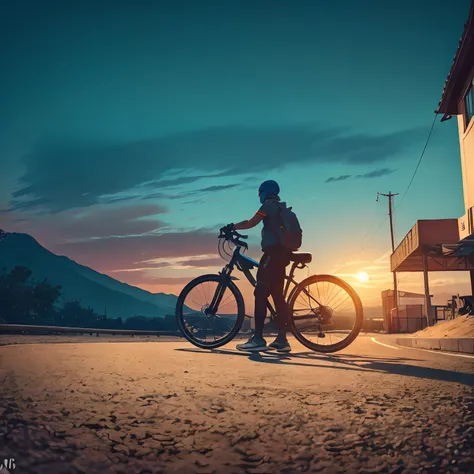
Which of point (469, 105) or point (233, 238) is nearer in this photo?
point (233, 238)

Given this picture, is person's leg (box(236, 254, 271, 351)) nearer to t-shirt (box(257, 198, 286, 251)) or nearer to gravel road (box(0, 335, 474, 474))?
t-shirt (box(257, 198, 286, 251))

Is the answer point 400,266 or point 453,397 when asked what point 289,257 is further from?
point 400,266

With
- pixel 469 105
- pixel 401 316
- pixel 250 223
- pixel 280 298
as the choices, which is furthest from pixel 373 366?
pixel 401 316

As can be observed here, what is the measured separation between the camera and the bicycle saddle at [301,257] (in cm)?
684

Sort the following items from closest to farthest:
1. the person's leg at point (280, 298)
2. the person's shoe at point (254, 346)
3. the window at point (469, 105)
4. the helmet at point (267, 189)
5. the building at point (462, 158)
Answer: the person's shoe at point (254, 346) → the person's leg at point (280, 298) → the helmet at point (267, 189) → the building at point (462, 158) → the window at point (469, 105)

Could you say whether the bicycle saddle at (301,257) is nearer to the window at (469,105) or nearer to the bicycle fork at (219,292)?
the bicycle fork at (219,292)

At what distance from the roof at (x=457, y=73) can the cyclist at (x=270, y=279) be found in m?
14.4

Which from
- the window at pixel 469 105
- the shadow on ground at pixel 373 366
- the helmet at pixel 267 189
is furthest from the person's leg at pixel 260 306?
the window at pixel 469 105

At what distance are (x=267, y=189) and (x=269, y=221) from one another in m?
0.55

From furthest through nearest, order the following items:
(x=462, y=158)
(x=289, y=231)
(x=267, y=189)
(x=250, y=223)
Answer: (x=462, y=158) → (x=267, y=189) → (x=250, y=223) → (x=289, y=231)

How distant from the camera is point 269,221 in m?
6.68

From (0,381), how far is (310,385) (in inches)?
83.0

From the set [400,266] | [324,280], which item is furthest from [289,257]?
[400,266]

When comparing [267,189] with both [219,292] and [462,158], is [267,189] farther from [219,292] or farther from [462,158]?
[462,158]
